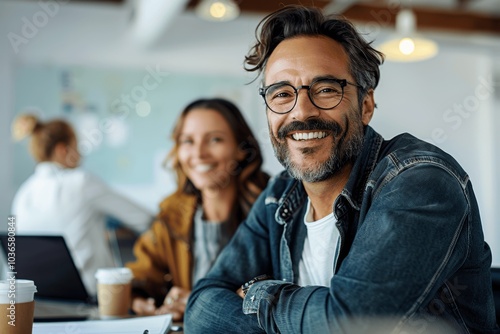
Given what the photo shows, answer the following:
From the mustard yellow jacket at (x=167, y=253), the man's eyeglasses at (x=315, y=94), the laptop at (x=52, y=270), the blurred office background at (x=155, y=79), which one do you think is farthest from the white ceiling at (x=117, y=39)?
the man's eyeglasses at (x=315, y=94)

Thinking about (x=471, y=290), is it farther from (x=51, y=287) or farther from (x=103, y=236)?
(x=103, y=236)

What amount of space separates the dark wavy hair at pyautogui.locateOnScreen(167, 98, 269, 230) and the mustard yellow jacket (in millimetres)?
167

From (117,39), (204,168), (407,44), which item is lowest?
(204,168)

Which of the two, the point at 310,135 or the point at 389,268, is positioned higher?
the point at 310,135

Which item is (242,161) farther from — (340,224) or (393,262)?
(393,262)

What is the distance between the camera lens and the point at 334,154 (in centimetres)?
128

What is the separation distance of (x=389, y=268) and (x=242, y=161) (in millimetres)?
1354

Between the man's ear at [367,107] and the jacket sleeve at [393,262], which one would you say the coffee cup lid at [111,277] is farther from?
the man's ear at [367,107]

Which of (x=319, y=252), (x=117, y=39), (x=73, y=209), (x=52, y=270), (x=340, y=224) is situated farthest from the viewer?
(x=117, y=39)

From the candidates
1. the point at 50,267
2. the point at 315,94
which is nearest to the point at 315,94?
the point at 315,94

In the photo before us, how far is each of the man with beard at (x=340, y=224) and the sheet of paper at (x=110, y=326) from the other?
0.08 meters

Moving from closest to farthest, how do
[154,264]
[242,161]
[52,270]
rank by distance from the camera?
[52,270], [154,264], [242,161]

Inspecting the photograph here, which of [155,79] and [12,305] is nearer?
[12,305]

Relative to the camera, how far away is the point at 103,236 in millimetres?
3250
